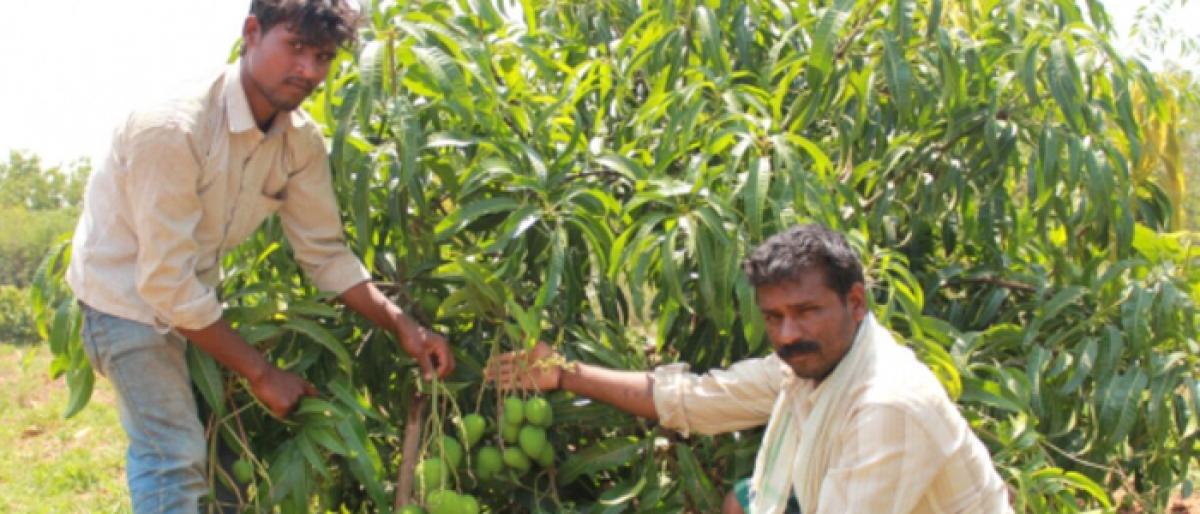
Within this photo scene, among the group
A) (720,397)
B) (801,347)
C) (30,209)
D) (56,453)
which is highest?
(801,347)

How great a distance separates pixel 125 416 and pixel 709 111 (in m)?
1.26

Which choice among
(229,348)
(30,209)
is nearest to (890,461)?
(229,348)

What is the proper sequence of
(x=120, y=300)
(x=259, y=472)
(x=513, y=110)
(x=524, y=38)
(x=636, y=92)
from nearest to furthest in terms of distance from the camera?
1. (x=120, y=300)
2. (x=259, y=472)
3. (x=513, y=110)
4. (x=524, y=38)
5. (x=636, y=92)

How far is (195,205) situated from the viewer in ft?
6.59

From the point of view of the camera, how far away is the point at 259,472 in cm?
223

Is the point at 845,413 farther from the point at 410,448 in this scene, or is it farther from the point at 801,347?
the point at 410,448

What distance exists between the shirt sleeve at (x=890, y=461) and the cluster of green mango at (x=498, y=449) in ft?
2.24

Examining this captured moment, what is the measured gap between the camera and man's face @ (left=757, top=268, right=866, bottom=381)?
1.86 meters

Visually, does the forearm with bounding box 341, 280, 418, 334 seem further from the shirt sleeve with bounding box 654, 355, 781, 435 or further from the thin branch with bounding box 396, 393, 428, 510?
the shirt sleeve with bounding box 654, 355, 781, 435

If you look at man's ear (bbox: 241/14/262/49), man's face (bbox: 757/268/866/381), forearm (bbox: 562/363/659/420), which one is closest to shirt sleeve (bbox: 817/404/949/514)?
man's face (bbox: 757/268/866/381)

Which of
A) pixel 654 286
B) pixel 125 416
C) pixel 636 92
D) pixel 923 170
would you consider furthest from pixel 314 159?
pixel 923 170

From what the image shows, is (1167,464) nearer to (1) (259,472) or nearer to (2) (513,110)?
(2) (513,110)

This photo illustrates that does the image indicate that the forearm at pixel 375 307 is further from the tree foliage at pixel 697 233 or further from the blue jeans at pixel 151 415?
the blue jeans at pixel 151 415

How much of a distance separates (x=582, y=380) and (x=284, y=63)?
80 cm
